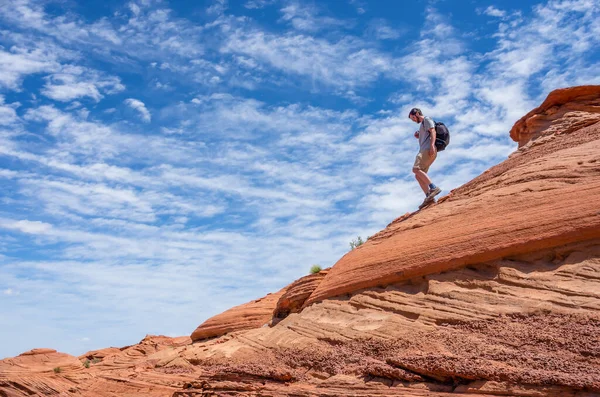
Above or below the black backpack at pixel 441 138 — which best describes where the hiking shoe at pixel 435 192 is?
below

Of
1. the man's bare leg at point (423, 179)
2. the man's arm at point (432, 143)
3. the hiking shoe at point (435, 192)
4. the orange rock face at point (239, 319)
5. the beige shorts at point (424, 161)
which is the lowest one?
the orange rock face at point (239, 319)

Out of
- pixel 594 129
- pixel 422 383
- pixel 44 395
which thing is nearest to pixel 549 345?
pixel 422 383

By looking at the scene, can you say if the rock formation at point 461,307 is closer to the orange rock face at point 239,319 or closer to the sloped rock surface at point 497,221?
the sloped rock surface at point 497,221

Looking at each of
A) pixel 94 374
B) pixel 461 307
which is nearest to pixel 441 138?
pixel 461 307

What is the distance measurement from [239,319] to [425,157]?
7195mm

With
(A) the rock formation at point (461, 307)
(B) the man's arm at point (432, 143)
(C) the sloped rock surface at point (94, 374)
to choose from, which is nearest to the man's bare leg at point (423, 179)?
(B) the man's arm at point (432, 143)

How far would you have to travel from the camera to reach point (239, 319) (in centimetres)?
1767

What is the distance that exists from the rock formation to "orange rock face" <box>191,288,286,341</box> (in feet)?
8.46

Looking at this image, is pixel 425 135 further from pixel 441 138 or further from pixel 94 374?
pixel 94 374

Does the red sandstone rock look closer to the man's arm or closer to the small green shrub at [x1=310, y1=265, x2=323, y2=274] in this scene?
the small green shrub at [x1=310, y1=265, x2=323, y2=274]

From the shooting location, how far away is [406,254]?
11547 millimetres

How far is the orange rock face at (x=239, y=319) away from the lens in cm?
1744

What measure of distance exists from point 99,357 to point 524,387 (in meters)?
16.4

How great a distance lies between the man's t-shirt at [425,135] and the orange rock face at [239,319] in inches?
254
